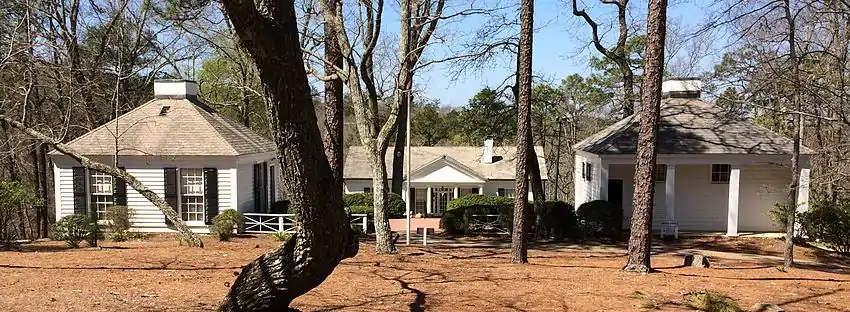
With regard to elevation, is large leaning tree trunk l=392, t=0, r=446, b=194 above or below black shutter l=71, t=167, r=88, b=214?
above

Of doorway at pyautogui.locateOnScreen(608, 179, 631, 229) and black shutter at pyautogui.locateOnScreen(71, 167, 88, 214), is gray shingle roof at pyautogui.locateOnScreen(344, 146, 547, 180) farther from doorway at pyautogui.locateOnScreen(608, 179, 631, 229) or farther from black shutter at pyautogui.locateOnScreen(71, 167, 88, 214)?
black shutter at pyautogui.locateOnScreen(71, 167, 88, 214)

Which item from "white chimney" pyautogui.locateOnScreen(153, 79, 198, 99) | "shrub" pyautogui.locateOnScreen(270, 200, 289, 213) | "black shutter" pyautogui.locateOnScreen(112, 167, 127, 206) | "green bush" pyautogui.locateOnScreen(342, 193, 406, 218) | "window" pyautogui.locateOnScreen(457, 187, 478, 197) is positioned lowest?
"window" pyautogui.locateOnScreen(457, 187, 478, 197)

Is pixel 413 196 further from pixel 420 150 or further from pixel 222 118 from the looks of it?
pixel 222 118

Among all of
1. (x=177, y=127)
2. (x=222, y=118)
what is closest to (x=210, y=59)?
(x=222, y=118)

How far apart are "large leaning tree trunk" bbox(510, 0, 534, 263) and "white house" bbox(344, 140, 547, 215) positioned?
17.0 metres

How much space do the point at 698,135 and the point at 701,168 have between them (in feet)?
4.22

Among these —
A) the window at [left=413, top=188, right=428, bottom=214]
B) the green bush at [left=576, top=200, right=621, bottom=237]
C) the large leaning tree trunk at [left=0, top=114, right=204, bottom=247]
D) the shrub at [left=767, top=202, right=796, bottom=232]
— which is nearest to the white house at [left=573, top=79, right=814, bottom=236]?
the shrub at [left=767, top=202, right=796, bottom=232]

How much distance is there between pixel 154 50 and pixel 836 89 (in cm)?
2471

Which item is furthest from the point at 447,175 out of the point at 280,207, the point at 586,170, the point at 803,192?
the point at 803,192

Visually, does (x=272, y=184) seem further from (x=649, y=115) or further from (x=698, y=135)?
(x=649, y=115)

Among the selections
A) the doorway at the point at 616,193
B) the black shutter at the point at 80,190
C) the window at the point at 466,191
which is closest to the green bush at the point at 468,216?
the doorway at the point at 616,193

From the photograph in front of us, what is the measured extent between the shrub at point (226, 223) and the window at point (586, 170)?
12.2 m

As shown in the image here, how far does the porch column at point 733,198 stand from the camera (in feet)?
60.6

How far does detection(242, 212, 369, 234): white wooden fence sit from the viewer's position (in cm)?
1844
